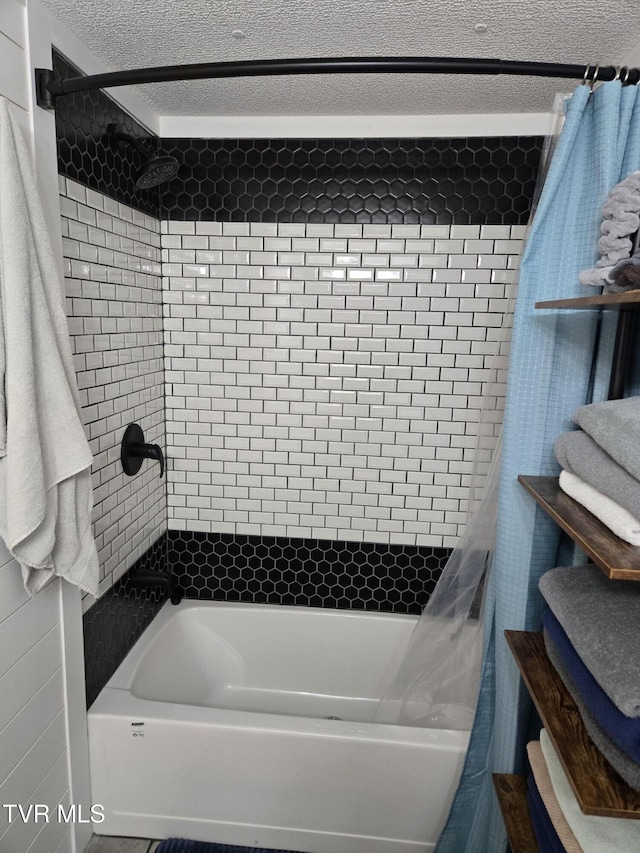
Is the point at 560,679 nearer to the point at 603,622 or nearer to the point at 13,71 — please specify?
the point at 603,622

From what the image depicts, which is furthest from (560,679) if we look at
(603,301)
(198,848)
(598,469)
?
(198,848)

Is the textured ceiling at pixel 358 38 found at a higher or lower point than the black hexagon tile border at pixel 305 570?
higher

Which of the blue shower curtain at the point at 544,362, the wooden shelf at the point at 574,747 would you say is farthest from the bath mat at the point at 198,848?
the wooden shelf at the point at 574,747

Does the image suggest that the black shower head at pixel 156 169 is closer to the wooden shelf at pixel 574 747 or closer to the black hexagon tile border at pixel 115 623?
the black hexagon tile border at pixel 115 623

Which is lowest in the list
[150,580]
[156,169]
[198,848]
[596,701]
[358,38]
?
[198,848]

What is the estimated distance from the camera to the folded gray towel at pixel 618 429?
2.99 feet

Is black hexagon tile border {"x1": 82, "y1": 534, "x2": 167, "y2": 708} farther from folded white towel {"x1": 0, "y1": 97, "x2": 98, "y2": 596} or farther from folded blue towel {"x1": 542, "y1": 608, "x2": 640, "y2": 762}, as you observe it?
folded blue towel {"x1": 542, "y1": 608, "x2": 640, "y2": 762}

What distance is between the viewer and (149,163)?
1596 mm

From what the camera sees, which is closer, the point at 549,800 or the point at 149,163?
the point at 549,800

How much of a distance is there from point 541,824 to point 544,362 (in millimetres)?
1007

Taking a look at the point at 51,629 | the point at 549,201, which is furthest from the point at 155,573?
the point at 549,201

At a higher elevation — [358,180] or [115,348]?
[358,180]

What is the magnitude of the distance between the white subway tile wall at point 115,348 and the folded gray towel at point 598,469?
4.36ft

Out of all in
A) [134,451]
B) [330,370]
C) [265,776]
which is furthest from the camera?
[330,370]
